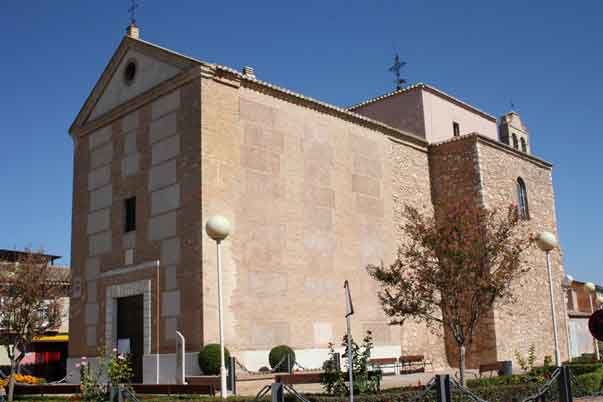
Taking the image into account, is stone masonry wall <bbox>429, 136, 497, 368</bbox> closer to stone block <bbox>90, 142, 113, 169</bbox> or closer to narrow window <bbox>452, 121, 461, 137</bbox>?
narrow window <bbox>452, 121, 461, 137</bbox>

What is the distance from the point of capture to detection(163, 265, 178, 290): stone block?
1706 centimetres

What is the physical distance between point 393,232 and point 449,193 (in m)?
2.85

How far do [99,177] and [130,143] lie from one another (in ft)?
5.98

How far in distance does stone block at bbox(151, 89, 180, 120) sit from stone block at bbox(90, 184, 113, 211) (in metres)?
2.80

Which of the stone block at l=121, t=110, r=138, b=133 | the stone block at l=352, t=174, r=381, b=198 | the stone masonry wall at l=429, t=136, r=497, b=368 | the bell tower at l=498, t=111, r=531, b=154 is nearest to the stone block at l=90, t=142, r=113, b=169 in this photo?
the stone block at l=121, t=110, r=138, b=133

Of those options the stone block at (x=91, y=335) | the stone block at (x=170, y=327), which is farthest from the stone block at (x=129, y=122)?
the stone block at (x=170, y=327)

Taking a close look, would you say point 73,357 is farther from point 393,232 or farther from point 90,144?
point 393,232

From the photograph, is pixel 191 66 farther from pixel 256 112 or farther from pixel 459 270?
pixel 459 270

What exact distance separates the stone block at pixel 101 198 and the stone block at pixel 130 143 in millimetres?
1288

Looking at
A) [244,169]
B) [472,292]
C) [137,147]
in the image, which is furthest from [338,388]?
[137,147]

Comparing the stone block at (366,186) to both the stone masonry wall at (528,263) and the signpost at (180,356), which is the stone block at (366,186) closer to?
the stone masonry wall at (528,263)

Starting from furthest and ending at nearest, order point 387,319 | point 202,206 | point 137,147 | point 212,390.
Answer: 1. point 387,319
2. point 137,147
3. point 202,206
4. point 212,390

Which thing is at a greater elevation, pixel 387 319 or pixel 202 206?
pixel 202 206

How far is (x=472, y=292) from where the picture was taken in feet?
42.8
